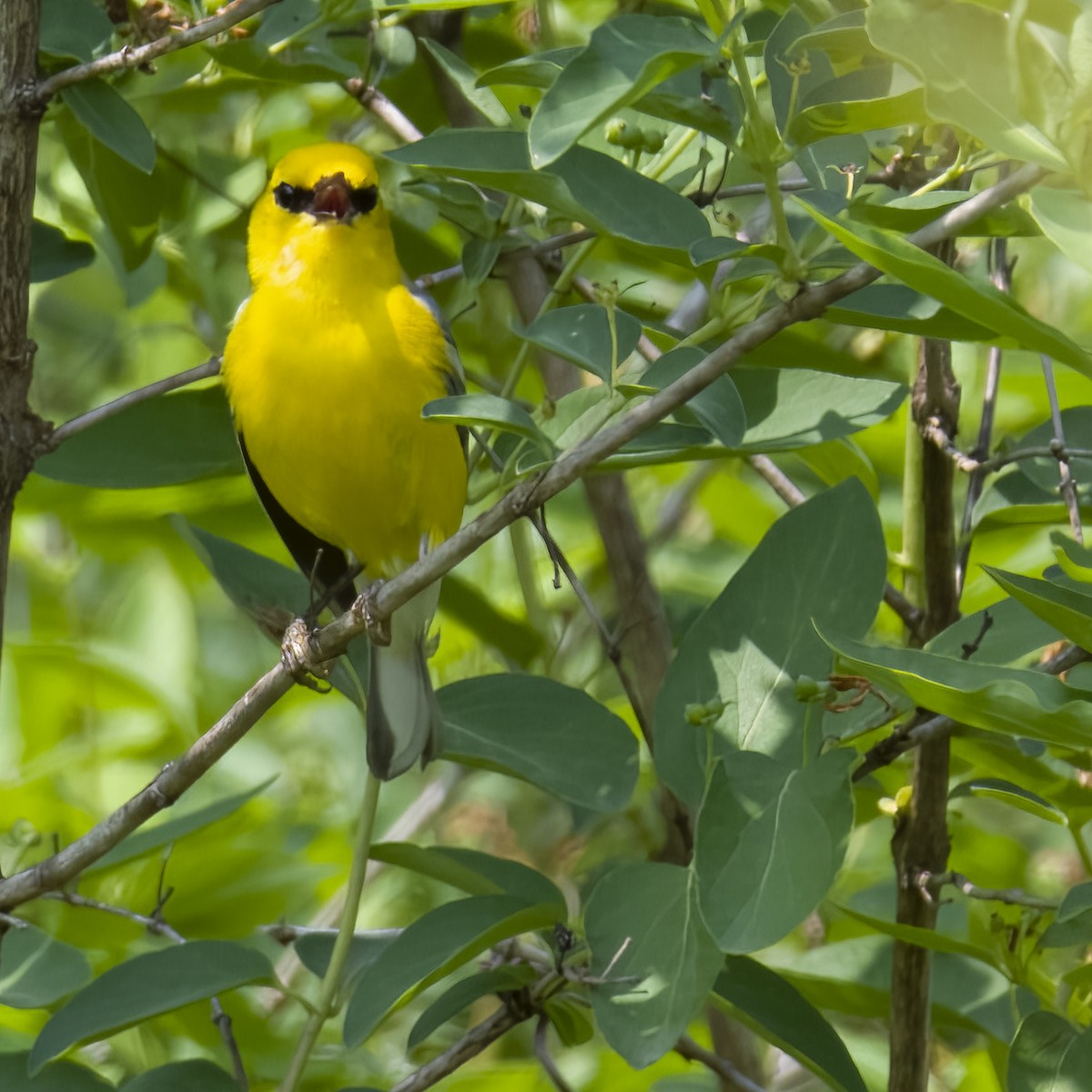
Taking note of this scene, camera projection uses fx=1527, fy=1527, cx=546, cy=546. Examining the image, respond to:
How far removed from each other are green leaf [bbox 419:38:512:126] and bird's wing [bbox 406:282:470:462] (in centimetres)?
61

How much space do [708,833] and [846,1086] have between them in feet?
1.74

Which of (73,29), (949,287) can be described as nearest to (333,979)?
(949,287)

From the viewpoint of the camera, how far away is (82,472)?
2.52 metres

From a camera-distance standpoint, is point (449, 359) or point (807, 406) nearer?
point (807, 406)

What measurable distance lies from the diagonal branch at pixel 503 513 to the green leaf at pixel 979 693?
32 centimetres

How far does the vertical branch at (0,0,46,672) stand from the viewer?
218cm

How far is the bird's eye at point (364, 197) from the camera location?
310cm

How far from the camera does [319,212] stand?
307 centimetres

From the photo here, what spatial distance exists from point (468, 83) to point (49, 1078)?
1548 mm

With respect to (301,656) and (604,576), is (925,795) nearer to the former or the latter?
(301,656)

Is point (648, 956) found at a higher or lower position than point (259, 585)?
lower

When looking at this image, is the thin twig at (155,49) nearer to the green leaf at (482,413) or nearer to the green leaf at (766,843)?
the green leaf at (482,413)

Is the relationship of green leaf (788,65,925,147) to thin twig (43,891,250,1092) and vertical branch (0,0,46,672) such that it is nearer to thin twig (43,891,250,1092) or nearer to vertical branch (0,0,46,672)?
vertical branch (0,0,46,672)

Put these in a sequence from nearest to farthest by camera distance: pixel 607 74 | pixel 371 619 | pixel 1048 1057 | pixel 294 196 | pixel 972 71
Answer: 1. pixel 972 71
2. pixel 607 74
3. pixel 1048 1057
4. pixel 371 619
5. pixel 294 196
